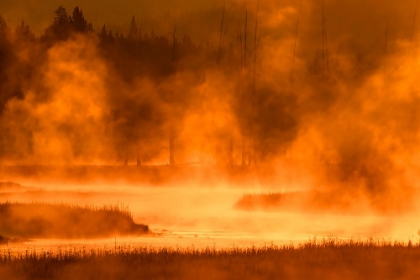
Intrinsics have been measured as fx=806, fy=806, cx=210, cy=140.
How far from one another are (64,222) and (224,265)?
41.7ft

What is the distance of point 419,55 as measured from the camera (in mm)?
73500

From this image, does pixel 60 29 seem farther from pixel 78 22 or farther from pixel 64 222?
pixel 64 222

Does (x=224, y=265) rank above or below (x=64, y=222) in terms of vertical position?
below

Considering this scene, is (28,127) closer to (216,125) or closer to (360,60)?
(216,125)

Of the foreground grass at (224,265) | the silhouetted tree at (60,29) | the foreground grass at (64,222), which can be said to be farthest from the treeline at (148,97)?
the foreground grass at (224,265)

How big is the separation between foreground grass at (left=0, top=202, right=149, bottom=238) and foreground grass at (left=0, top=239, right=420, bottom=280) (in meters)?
7.00

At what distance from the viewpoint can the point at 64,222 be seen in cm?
3125

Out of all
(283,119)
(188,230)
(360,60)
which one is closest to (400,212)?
(188,230)

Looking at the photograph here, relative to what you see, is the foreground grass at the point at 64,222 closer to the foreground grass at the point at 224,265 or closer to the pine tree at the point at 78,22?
the foreground grass at the point at 224,265

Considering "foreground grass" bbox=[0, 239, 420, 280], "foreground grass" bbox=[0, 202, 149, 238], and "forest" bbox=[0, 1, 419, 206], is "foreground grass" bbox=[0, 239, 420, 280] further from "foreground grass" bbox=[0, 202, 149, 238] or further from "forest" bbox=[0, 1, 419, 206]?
"forest" bbox=[0, 1, 419, 206]

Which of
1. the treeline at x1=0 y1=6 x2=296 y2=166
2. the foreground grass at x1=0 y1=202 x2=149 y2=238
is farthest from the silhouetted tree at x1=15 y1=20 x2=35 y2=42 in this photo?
the foreground grass at x1=0 y1=202 x2=149 y2=238

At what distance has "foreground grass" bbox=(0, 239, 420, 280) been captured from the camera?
1892 cm

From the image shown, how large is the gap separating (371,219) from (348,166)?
1783 cm

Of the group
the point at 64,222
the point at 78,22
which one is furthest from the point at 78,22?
the point at 64,222
